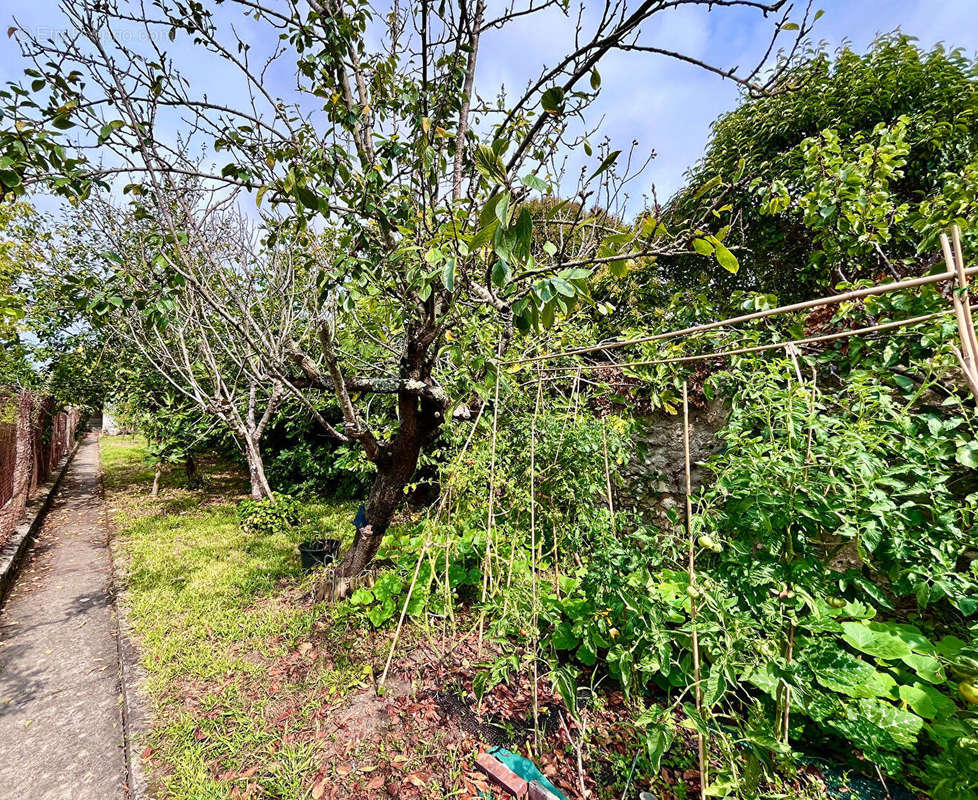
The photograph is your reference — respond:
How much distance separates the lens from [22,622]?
366cm

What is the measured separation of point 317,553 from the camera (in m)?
4.04

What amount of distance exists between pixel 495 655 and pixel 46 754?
2.65 metres

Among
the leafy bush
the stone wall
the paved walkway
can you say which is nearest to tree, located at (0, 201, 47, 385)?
the paved walkway

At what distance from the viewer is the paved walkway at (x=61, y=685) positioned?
2.12m

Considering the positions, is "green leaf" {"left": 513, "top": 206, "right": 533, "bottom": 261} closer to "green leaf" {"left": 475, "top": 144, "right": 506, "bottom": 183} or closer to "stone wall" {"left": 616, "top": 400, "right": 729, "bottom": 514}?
"green leaf" {"left": 475, "top": 144, "right": 506, "bottom": 183}

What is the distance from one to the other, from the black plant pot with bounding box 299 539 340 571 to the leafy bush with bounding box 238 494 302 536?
163 cm

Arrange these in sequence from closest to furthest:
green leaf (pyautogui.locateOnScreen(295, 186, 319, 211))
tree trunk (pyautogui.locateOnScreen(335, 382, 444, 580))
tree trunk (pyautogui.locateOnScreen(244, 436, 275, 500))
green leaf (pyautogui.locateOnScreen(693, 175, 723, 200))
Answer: green leaf (pyautogui.locateOnScreen(693, 175, 723, 200))
green leaf (pyautogui.locateOnScreen(295, 186, 319, 211))
tree trunk (pyautogui.locateOnScreen(335, 382, 444, 580))
tree trunk (pyautogui.locateOnScreen(244, 436, 275, 500))

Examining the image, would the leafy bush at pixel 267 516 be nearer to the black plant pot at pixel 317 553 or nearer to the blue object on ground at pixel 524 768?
the black plant pot at pixel 317 553

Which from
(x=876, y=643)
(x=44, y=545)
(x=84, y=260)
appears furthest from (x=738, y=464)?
(x=84, y=260)

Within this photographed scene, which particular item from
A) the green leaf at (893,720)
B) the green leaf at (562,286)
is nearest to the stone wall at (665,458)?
the green leaf at (893,720)

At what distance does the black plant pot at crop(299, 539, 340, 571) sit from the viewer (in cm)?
390

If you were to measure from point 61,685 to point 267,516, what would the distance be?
8.73 feet

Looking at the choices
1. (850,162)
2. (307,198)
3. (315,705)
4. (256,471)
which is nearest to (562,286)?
(307,198)

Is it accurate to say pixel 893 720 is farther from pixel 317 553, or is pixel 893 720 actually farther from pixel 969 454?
pixel 317 553
